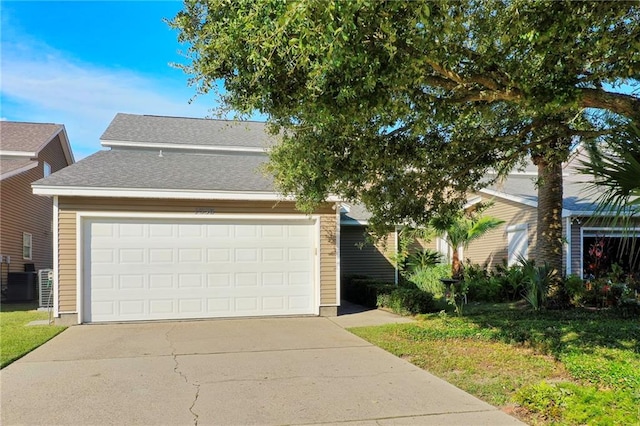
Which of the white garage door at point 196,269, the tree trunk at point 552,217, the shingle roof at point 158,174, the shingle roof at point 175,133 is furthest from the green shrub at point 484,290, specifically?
the shingle roof at point 175,133

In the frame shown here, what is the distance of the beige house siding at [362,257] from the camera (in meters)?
16.7

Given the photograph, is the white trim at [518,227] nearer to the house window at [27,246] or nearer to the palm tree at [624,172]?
the palm tree at [624,172]

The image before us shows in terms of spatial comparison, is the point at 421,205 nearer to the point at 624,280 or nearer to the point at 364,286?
the point at 364,286

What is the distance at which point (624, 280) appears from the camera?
1297cm

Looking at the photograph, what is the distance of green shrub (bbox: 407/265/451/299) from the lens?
1478 centimetres

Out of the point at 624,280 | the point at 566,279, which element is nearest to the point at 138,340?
the point at 566,279

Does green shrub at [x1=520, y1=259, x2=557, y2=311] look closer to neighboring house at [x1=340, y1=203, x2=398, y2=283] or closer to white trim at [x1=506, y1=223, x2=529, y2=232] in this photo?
white trim at [x1=506, y1=223, x2=529, y2=232]

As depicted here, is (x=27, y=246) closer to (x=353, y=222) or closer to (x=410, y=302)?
(x=353, y=222)

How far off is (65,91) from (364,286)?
10.4 metres

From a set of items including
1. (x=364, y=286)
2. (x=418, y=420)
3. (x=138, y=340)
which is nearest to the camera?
(x=418, y=420)

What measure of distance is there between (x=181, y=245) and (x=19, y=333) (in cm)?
348

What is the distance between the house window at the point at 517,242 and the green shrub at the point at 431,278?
7.51 feet

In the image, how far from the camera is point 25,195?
55.9ft

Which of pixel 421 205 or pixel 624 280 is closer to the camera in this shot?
pixel 421 205
